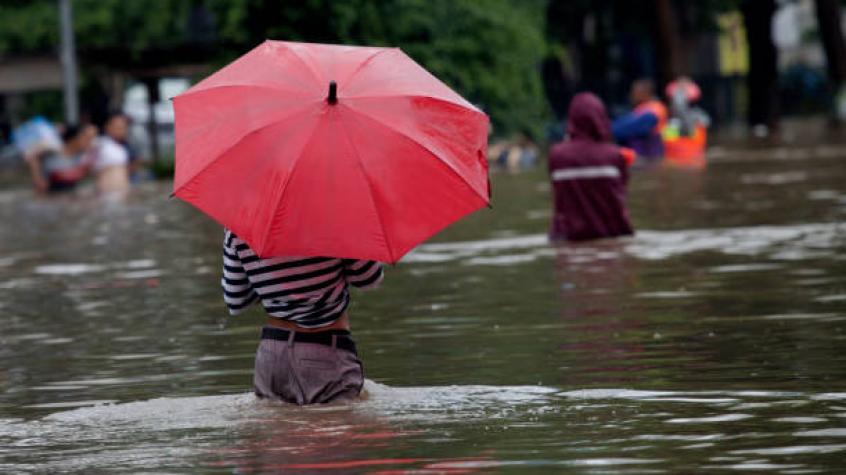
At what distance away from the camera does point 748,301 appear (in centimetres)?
1488

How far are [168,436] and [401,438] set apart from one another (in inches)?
37.2

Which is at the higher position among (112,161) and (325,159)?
(325,159)

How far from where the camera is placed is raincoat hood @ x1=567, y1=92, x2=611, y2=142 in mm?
19969

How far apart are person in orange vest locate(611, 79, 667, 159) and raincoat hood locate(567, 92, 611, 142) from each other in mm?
6992

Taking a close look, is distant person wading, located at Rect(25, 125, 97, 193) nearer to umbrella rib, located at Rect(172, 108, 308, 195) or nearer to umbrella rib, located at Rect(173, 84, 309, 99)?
umbrella rib, located at Rect(173, 84, 309, 99)

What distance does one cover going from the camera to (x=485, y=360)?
40.1ft

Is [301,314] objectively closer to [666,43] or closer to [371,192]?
[371,192]

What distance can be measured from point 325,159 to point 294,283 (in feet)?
1.70

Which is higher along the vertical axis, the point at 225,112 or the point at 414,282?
the point at 225,112

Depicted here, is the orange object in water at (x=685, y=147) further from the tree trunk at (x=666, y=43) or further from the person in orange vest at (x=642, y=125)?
the tree trunk at (x=666, y=43)

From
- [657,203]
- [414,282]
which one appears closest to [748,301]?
A: [414,282]

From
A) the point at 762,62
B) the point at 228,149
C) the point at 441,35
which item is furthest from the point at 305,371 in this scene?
the point at 762,62

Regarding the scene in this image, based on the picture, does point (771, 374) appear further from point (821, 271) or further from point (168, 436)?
point (821, 271)

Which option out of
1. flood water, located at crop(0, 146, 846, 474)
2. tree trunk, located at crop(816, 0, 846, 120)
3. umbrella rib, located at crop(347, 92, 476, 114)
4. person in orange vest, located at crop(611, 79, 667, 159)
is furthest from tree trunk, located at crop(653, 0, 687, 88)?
umbrella rib, located at crop(347, 92, 476, 114)
